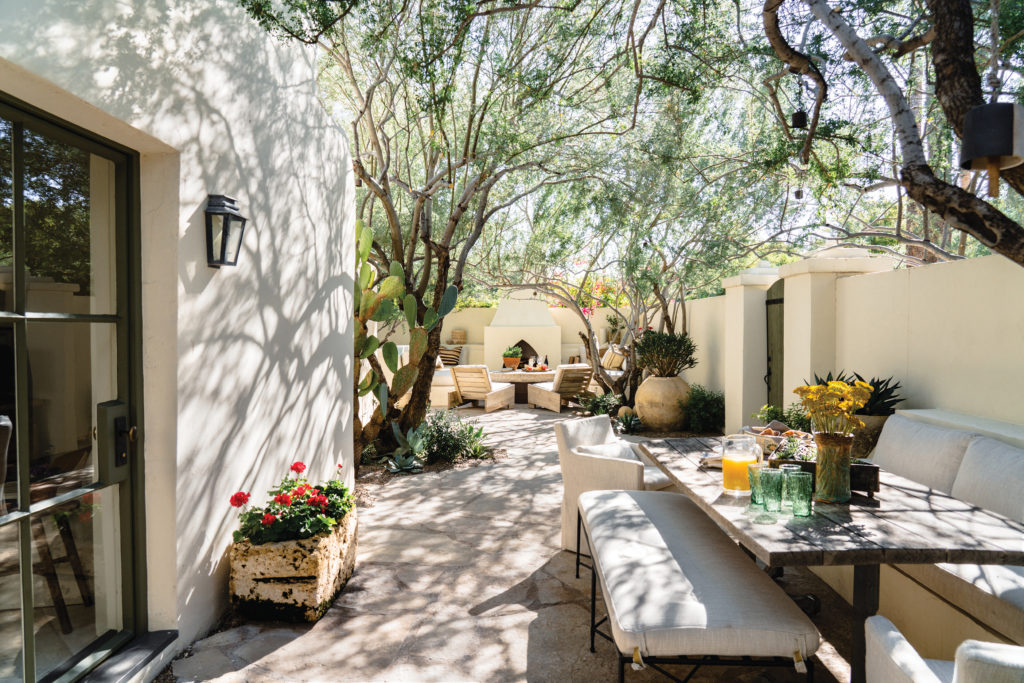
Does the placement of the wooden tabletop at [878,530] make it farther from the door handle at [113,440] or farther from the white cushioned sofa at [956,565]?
the door handle at [113,440]

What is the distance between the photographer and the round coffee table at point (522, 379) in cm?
1343

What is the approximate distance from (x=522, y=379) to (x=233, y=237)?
10526 millimetres

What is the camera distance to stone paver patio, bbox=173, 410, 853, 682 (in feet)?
9.09

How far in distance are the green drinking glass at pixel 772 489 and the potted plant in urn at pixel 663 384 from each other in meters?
6.64

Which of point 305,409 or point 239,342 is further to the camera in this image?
point 305,409

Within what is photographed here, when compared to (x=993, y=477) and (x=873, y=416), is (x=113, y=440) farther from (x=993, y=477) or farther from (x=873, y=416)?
(x=873, y=416)

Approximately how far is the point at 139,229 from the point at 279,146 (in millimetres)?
1389

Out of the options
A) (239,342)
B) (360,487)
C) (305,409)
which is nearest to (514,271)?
(360,487)

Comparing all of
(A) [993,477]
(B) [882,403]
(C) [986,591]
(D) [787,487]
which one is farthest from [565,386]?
(C) [986,591]

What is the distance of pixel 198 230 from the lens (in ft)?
9.74

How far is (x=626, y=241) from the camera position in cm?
1039

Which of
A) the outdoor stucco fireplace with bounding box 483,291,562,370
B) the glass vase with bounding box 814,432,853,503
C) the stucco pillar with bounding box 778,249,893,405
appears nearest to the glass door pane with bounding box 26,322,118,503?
the glass vase with bounding box 814,432,853,503

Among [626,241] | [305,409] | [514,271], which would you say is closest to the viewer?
[305,409]

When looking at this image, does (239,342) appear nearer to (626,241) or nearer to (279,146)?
(279,146)
